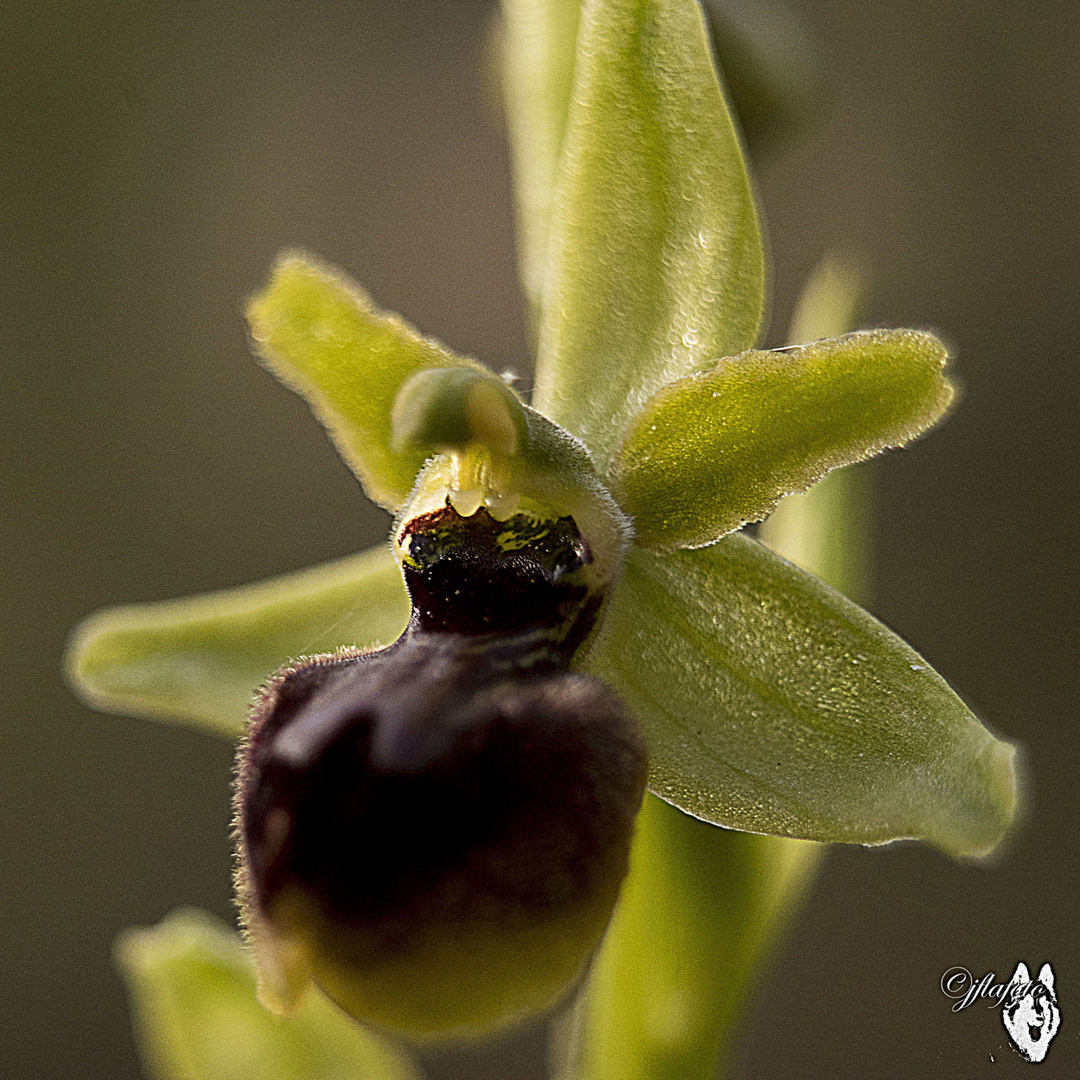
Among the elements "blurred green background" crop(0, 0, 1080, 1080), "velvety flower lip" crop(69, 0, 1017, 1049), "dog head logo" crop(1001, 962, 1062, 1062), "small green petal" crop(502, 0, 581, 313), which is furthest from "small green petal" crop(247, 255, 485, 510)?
"blurred green background" crop(0, 0, 1080, 1080)

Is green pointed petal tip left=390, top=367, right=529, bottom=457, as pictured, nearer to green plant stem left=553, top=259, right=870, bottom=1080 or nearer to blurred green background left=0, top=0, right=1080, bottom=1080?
green plant stem left=553, top=259, right=870, bottom=1080

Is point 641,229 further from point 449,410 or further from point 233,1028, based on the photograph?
point 233,1028

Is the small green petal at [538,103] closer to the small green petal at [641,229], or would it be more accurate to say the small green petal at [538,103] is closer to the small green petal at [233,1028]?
the small green petal at [641,229]

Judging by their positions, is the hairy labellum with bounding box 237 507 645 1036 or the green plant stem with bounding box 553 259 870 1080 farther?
the green plant stem with bounding box 553 259 870 1080

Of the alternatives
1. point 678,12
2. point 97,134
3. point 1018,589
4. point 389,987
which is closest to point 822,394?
point 678,12

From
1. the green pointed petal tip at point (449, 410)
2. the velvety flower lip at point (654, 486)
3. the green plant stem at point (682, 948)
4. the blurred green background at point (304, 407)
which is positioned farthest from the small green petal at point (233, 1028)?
the blurred green background at point (304, 407)

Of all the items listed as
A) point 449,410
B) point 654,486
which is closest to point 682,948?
point 654,486
